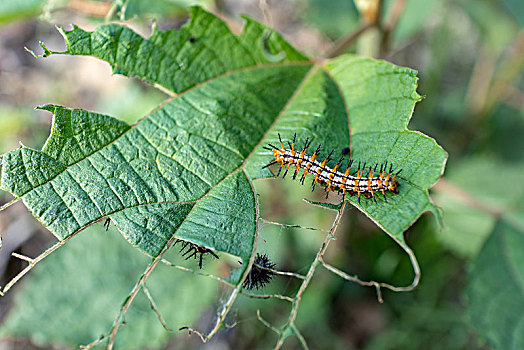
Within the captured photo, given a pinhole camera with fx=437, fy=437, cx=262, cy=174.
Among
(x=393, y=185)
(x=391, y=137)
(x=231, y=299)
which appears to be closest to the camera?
(x=231, y=299)

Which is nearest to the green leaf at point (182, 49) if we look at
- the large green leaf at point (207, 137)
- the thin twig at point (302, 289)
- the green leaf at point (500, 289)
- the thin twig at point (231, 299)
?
the large green leaf at point (207, 137)

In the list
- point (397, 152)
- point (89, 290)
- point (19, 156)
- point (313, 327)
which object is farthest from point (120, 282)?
point (397, 152)

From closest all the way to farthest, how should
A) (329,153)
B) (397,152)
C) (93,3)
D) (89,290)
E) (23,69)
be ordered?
1. (397,152)
2. (329,153)
3. (93,3)
4. (89,290)
5. (23,69)

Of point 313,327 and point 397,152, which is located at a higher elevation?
point 397,152

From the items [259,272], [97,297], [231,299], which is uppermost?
[231,299]

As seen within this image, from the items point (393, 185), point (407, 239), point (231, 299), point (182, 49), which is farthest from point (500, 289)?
point (182, 49)

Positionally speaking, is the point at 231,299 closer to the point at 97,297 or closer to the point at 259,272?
the point at 259,272

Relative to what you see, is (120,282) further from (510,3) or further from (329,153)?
(510,3)
